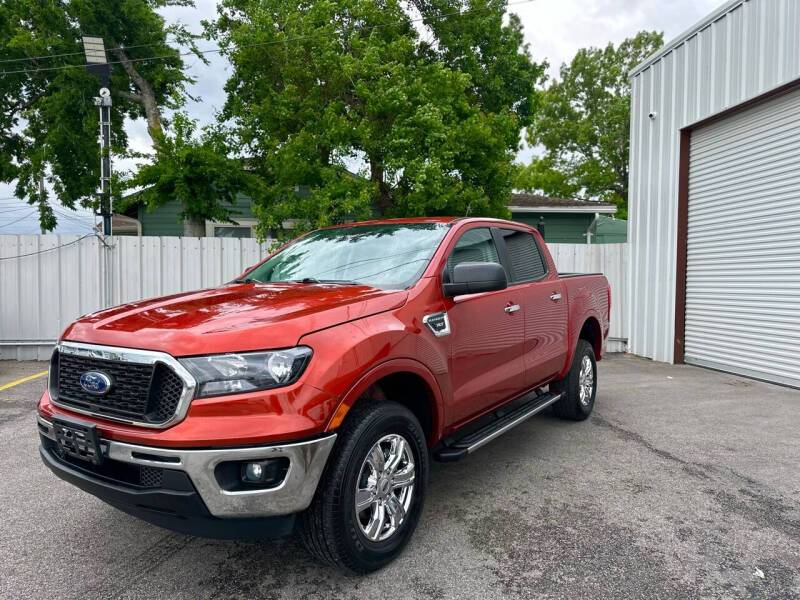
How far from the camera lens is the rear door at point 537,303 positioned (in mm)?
4273

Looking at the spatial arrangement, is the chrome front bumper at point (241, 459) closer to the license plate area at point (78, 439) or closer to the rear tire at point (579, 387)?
the license plate area at point (78, 439)

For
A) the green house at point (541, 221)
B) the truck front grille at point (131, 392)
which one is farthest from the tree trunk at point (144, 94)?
the truck front grille at point (131, 392)

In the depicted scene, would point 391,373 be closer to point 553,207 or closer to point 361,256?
point 361,256

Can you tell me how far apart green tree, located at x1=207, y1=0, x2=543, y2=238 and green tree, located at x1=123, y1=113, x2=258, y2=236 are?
0.73 meters

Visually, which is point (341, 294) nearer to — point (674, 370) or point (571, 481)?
point (571, 481)

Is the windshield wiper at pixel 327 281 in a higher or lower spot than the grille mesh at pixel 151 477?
higher

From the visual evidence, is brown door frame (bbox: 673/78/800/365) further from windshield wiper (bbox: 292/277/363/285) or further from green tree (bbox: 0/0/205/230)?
green tree (bbox: 0/0/205/230)

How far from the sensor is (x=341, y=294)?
2939 mm

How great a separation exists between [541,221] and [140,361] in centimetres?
1736

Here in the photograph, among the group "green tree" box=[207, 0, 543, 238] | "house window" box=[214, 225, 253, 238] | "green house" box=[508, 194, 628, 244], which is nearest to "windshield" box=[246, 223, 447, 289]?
"green tree" box=[207, 0, 543, 238]

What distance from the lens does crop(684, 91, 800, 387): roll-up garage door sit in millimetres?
7375

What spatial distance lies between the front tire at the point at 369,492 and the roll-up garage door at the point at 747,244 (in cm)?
679

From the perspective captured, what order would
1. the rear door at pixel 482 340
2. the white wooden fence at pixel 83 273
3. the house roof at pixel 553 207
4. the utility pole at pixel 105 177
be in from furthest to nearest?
the house roof at pixel 553 207 → the utility pole at pixel 105 177 → the white wooden fence at pixel 83 273 → the rear door at pixel 482 340

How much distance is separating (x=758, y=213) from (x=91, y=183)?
63.8 ft
